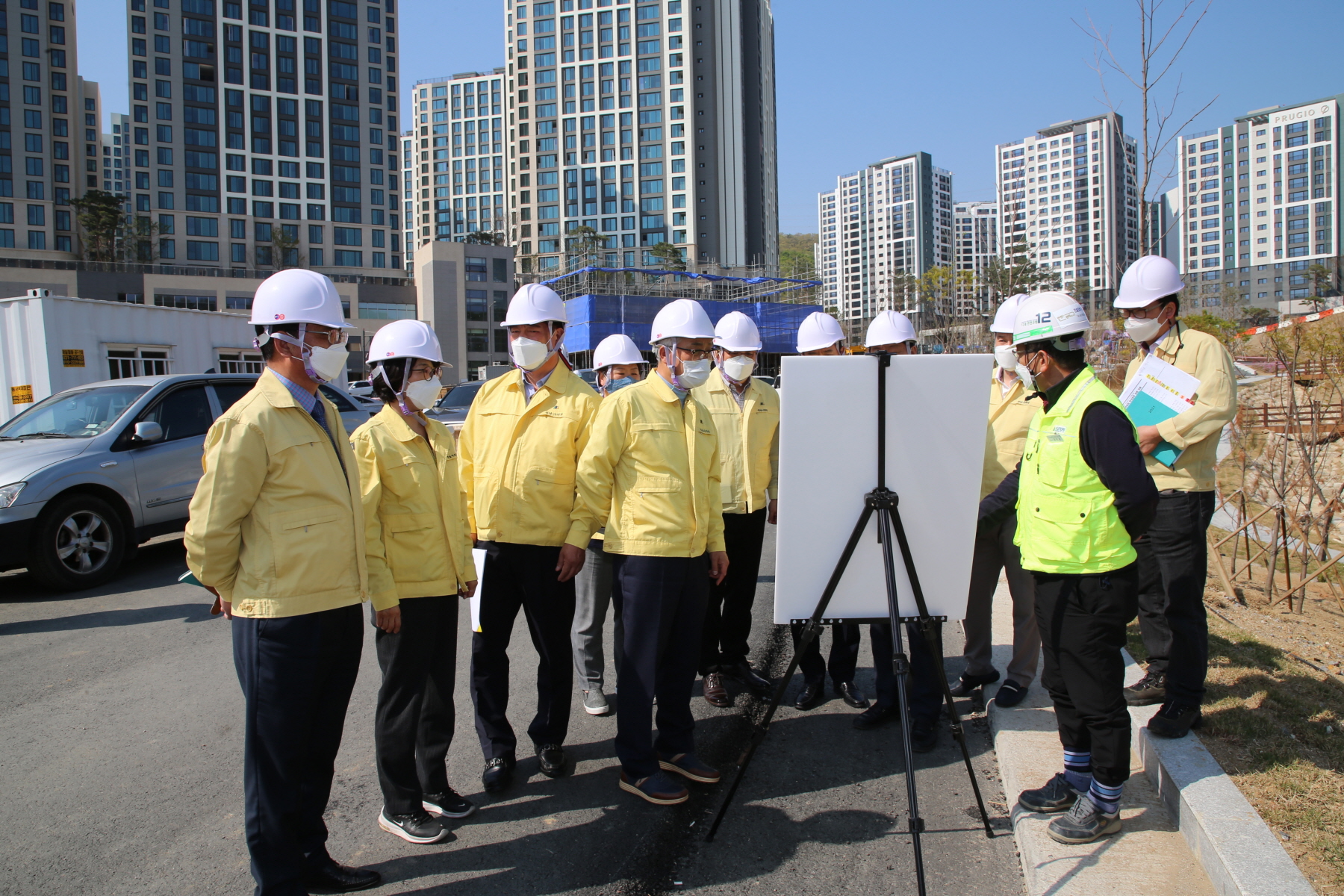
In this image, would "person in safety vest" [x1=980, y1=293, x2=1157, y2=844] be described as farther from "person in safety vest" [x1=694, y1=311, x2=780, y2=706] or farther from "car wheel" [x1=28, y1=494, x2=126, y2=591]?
→ "car wheel" [x1=28, y1=494, x2=126, y2=591]

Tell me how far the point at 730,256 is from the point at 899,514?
4836 inches

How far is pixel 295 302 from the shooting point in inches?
114

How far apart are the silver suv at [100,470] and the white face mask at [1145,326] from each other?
646cm

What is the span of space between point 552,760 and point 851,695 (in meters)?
1.86

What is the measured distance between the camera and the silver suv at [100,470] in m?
7.24

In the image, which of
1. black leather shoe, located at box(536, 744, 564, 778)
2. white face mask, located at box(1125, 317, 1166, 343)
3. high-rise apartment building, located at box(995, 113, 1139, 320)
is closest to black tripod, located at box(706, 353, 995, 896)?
black leather shoe, located at box(536, 744, 564, 778)

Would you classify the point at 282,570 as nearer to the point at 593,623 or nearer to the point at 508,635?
the point at 508,635

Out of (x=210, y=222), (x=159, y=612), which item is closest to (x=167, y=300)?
(x=210, y=222)

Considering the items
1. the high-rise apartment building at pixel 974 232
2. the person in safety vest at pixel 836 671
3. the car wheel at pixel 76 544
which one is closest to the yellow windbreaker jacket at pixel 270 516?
the person in safety vest at pixel 836 671

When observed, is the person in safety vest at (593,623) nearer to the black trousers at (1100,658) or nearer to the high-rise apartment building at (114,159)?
the black trousers at (1100,658)

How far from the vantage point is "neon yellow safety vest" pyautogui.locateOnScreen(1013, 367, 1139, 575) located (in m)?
3.10

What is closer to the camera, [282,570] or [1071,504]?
[282,570]

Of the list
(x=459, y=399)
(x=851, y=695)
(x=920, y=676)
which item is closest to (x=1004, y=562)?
(x=920, y=676)

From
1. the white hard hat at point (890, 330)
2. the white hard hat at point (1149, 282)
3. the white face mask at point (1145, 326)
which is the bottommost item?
the white face mask at point (1145, 326)
